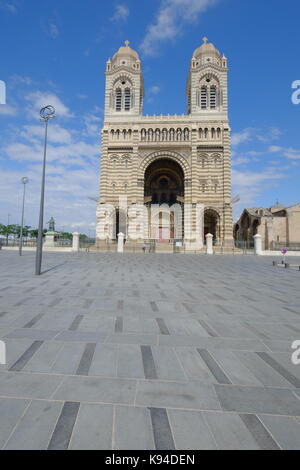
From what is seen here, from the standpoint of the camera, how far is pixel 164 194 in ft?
128

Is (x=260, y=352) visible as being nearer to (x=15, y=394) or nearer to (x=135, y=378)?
(x=135, y=378)

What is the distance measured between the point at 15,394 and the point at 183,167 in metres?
33.6

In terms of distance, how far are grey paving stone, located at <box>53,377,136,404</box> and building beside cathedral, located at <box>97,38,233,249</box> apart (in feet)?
93.6

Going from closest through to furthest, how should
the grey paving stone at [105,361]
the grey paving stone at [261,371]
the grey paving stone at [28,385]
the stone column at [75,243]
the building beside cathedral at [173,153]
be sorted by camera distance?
the grey paving stone at [28,385] < the grey paving stone at [261,371] < the grey paving stone at [105,361] < the stone column at [75,243] < the building beside cathedral at [173,153]

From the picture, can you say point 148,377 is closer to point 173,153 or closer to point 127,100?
point 173,153

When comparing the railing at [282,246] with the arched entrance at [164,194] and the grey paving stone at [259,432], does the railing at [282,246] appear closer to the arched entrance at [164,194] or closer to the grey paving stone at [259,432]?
the arched entrance at [164,194]

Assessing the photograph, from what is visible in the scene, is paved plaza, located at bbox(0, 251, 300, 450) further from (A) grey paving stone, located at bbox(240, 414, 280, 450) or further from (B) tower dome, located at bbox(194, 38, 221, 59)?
(B) tower dome, located at bbox(194, 38, 221, 59)

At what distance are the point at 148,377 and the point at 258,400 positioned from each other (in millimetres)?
1060

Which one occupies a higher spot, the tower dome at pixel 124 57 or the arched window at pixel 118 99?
the tower dome at pixel 124 57

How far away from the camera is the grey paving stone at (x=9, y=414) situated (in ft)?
5.43

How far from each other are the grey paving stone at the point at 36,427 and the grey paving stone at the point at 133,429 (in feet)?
1.59

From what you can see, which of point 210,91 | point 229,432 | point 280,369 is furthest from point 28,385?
point 210,91

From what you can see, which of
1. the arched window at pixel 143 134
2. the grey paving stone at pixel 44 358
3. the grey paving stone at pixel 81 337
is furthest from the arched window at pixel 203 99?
the grey paving stone at pixel 44 358
